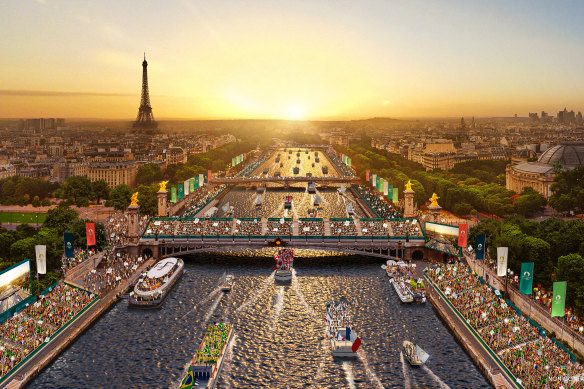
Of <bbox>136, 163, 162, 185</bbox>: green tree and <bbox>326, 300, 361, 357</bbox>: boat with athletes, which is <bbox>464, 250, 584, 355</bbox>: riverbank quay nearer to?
A: <bbox>326, 300, 361, 357</bbox>: boat with athletes

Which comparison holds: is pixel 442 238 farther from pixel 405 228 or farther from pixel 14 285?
pixel 14 285

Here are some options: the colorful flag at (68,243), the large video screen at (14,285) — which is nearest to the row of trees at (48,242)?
the colorful flag at (68,243)

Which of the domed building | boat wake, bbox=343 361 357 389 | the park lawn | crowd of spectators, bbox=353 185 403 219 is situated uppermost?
the domed building

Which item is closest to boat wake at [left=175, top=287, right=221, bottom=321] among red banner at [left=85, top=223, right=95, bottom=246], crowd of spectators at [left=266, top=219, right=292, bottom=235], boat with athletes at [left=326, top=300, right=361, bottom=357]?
boat with athletes at [left=326, top=300, right=361, bottom=357]

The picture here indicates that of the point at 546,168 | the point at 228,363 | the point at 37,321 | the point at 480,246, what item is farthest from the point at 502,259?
the point at 546,168

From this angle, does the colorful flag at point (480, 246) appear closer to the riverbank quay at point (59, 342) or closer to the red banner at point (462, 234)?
the red banner at point (462, 234)

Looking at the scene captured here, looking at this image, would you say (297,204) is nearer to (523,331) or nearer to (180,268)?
(180,268)
